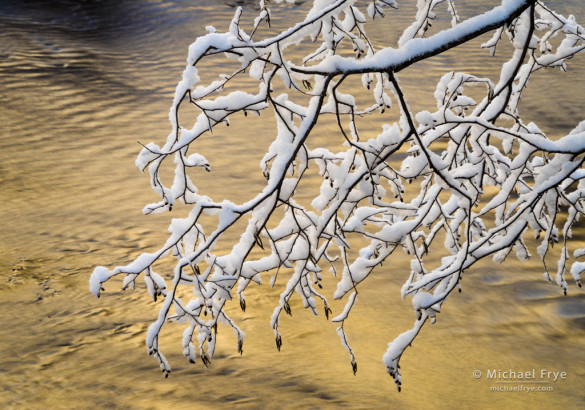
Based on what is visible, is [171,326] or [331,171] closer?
[331,171]

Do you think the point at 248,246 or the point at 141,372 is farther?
the point at 141,372

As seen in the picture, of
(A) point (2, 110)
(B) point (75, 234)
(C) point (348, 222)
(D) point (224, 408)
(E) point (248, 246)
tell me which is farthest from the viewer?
(A) point (2, 110)

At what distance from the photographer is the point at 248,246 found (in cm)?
179

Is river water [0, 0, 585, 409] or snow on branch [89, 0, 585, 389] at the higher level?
snow on branch [89, 0, 585, 389]

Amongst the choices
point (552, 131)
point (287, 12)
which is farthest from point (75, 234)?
point (287, 12)

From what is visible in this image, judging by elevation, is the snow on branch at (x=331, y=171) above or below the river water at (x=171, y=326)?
above

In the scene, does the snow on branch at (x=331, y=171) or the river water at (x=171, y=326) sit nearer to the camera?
the snow on branch at (x=331, y=171)

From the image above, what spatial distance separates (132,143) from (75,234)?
189cm

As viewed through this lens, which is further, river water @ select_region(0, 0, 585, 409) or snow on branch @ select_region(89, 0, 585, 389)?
river water @ select_region(0, 0, 585, 409)

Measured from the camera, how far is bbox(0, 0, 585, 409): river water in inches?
133

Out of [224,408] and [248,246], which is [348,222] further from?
[224,408]

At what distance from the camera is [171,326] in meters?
3.94

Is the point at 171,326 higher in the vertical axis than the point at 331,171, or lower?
lower

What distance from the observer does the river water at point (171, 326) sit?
11.1ft
